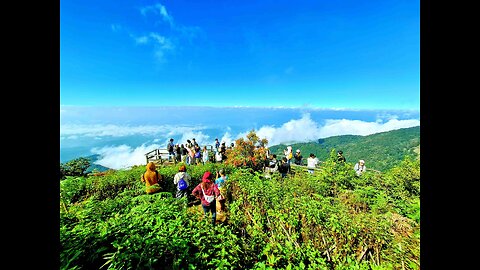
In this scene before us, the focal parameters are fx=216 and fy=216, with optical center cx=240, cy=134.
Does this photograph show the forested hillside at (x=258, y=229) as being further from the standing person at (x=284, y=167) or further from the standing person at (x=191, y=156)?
the standing person at (x=191, y=156)

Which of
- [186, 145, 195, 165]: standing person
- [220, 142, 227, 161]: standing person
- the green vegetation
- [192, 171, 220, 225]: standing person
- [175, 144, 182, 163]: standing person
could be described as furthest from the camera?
[175, 144, 182, 163]: standing person

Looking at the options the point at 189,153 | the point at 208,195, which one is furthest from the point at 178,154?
the point at 208,195

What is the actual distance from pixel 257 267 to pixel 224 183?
4534mm

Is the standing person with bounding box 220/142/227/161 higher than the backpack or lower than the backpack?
higher

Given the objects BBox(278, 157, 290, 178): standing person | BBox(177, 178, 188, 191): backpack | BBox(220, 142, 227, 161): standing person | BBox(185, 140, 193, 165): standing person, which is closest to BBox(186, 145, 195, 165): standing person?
BBox(185, 140, 193, 165): standing person

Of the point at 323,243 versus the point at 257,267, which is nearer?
the point at 257,267

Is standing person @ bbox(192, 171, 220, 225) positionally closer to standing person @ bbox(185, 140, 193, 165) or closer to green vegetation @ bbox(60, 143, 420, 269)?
green vegetation @ bbox(60, 143, 420, 269)

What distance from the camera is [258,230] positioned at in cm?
458

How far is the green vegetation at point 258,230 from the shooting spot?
2.53 metres

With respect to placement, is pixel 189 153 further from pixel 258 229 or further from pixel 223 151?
pixel 258 229

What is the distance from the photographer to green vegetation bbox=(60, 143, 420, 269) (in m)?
2.53
